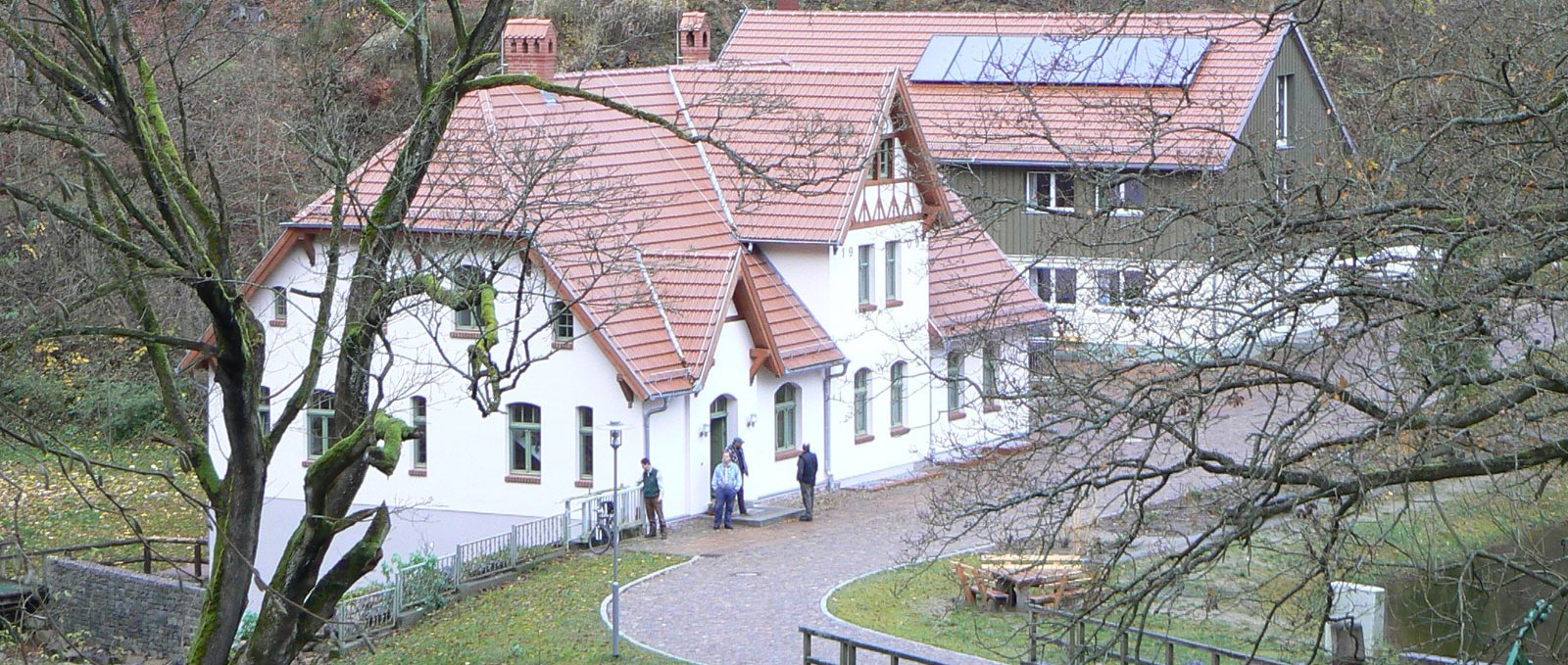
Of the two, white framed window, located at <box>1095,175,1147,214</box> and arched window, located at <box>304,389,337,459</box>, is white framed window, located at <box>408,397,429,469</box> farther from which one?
white framed window, located at <box>1095,175,1147,214</box>

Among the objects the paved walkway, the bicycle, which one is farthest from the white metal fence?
the paved walkway

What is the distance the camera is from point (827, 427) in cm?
3119

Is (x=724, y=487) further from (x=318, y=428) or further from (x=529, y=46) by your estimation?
(x=529, y=46)

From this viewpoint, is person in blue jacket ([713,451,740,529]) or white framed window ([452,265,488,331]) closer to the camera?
white framed window ([452,265,488,331])

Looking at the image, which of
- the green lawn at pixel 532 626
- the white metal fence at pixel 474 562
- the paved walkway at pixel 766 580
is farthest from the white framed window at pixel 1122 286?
the white metal fence at pixel 474 562

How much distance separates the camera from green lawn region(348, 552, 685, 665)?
71.4ft

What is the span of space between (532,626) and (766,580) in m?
3.51

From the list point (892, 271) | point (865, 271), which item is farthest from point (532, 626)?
point (892, 271)

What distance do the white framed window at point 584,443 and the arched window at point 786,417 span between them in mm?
3405

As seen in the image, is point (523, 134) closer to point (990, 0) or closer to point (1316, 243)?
point (1316, 243)

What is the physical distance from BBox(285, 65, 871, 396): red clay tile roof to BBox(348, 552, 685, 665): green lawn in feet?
9.90

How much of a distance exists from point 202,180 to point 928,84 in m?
18.0

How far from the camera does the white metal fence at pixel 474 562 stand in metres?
24.3

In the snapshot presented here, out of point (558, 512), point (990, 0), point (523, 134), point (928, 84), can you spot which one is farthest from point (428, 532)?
point (990, 0)
